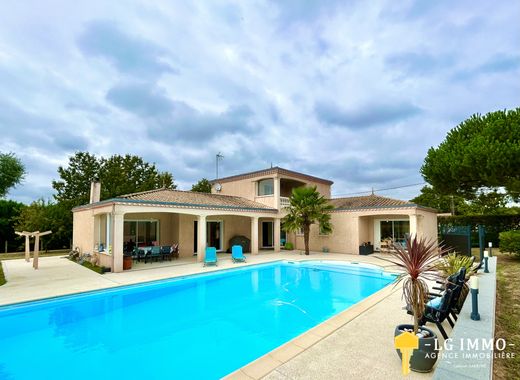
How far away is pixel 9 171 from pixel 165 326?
14.9 m

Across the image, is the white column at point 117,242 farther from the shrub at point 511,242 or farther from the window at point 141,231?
the shrub at point 511,242

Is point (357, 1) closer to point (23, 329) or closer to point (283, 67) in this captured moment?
point (283, 67)

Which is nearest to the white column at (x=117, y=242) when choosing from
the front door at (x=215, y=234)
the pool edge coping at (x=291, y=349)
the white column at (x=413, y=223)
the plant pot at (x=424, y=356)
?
the front door at (x=215, y=234)

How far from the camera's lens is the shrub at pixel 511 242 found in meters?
14.9

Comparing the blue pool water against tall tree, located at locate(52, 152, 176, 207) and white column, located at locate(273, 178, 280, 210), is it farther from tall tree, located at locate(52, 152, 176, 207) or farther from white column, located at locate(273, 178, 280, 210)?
tall tree, located at locate(52, 152, 176, 207)

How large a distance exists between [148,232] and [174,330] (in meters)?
14.4

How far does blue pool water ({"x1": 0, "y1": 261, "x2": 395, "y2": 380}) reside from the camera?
601 cm

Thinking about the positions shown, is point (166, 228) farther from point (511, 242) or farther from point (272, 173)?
point (511, 242)

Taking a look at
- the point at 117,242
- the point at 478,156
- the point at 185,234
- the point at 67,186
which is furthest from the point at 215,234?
the point at 67,186

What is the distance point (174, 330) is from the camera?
7941mm

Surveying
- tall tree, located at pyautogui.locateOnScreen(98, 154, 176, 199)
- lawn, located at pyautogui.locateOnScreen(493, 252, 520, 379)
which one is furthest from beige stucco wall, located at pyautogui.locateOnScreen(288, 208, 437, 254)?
tall tree, located at pyautogui.locateOnScreen(98, 154, 176, 199)

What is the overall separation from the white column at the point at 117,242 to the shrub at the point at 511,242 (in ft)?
70.7

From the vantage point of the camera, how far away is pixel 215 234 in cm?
2406

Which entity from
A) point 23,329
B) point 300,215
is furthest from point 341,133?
point 23,329
